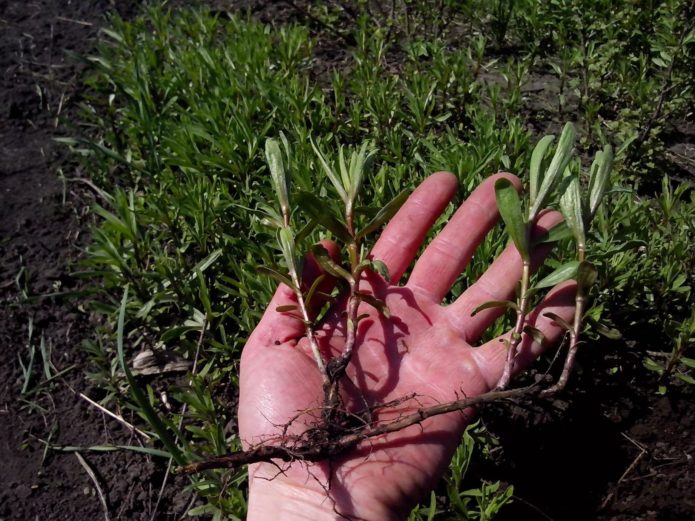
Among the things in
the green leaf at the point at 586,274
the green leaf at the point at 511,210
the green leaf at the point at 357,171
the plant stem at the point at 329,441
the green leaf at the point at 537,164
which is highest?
the green leaf at the point at 537,164

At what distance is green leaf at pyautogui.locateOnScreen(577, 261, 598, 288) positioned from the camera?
207cm

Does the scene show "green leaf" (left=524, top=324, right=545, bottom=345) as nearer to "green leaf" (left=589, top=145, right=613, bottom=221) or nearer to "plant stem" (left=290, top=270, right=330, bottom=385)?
"green leaf" (left=589, top=145, right=613, bottom=221)

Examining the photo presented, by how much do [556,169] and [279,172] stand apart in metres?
0.96

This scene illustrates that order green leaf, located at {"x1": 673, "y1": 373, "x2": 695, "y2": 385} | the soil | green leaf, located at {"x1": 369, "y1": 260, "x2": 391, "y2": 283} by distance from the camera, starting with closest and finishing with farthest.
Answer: green leaf, located at {"x1": 369, "y1": 260, "x2": 391, "y2": 283}
the soil
green leaf, located at {"x1": 673, "y1": 373, "x2": 695, "y2": 385}

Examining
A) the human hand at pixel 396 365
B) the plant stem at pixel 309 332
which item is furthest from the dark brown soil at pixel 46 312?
the plant stem at pixel 309 332

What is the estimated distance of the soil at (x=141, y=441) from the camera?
7.87 feet

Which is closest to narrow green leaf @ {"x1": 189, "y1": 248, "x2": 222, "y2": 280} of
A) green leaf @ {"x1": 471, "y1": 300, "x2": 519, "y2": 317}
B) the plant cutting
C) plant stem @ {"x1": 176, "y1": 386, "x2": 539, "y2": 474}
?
the plant cutting

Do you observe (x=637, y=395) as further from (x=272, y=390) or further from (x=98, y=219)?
(x=98, y=219)

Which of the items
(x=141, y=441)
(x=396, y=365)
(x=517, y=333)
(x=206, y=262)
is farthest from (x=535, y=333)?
(x=141, y=441)

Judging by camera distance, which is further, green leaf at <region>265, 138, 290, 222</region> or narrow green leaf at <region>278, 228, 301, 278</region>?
green leaf at <region>265, 138, 290, 222</region>

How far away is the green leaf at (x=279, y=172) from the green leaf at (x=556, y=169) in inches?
33.8

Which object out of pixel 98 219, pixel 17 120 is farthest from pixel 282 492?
pixel 17 120

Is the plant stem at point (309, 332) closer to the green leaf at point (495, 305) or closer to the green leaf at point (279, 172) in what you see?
the green leaf at point (279, 172)

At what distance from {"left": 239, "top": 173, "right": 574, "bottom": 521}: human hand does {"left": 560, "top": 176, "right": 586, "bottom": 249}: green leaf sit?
0.41 ft
